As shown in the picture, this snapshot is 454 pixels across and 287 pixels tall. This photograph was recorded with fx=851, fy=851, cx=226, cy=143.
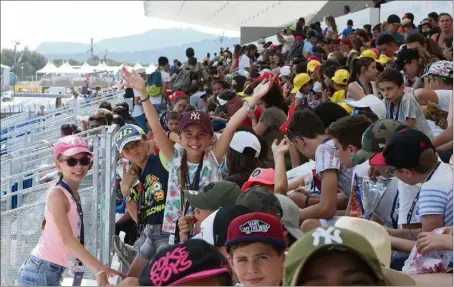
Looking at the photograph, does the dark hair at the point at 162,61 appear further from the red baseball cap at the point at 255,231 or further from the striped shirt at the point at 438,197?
the red baseball cap at the point at 255,231

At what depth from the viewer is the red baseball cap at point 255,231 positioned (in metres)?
3.46

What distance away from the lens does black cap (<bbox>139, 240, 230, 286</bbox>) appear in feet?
8.42

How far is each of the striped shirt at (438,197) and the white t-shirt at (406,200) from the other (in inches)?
9.5

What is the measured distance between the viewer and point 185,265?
2.58 m

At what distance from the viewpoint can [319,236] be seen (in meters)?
2.35

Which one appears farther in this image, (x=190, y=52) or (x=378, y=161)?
(x=190, y=52)

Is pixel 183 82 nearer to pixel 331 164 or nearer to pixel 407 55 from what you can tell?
pixel 407 55

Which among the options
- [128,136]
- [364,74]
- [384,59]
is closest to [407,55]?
[364,74]

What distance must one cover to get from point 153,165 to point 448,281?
304 cm

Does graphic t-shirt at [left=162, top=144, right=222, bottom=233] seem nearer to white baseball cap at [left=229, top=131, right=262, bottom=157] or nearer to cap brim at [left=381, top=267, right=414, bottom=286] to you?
white baseball cap at [left=229, top=131, right=262, bottom=157]

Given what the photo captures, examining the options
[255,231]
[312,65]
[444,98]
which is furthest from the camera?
[312,65]

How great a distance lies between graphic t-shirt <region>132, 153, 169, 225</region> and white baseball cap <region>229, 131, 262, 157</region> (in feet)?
1.69

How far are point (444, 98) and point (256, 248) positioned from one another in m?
4.16

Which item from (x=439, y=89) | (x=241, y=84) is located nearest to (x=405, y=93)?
(x=439, y=89)
